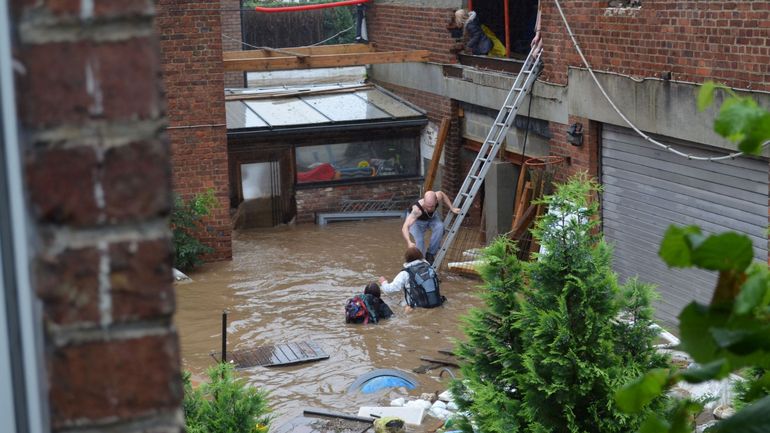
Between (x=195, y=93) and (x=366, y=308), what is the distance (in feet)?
17.8

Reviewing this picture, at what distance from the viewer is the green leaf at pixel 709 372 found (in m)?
1.69

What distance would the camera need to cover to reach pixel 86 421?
1193 mm

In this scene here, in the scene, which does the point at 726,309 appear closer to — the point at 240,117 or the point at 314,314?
the point at 314,314

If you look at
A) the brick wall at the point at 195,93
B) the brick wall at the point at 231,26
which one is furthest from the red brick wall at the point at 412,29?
the brick wall at the point at 231,26

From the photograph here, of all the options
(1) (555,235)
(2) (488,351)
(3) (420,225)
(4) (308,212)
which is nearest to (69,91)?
(1) (555,235)

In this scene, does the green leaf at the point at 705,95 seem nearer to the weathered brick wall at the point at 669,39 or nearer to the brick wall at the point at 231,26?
the weathered brick wall at the point at 669,39

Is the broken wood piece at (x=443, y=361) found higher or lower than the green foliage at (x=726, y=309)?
lower

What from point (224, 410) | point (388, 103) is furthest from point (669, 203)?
point (388, 103)

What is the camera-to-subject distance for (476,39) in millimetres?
18875

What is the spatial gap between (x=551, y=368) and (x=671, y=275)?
6.47m

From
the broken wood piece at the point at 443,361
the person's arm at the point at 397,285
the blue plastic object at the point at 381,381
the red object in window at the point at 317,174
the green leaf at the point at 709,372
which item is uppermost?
the green leaf at the point at 709,372

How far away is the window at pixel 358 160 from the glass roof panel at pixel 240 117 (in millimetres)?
1072

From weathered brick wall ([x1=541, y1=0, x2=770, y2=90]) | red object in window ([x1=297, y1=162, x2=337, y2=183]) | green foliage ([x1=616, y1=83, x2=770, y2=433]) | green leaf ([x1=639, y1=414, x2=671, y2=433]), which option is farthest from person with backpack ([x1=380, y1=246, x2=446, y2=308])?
green foliage ([x1=616, y1=83, x2=770, y2=433])

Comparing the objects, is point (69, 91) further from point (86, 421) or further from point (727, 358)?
point (727, 358)
